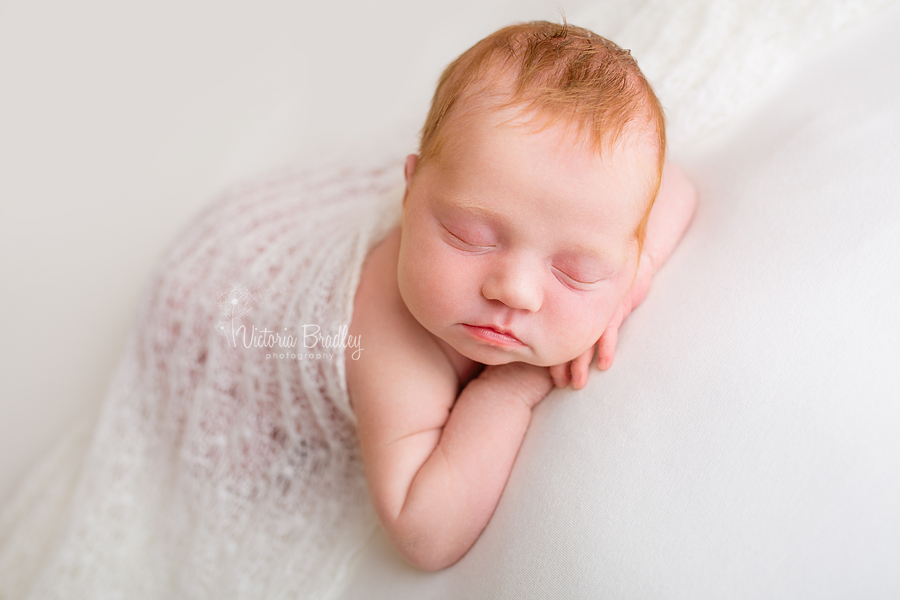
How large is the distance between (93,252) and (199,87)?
0.58 metres

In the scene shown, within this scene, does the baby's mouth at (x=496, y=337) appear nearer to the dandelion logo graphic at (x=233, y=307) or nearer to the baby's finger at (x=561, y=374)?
the baby's finger at (x=561, y=374)

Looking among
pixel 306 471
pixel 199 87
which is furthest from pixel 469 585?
pixel 199 87

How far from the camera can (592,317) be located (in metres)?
0.72

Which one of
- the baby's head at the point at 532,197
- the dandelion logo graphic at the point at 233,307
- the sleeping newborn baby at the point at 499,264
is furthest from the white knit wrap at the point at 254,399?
the baby's head at the point at 532,197

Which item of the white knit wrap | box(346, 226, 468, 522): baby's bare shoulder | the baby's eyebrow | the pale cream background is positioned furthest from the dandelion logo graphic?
the pale cream background

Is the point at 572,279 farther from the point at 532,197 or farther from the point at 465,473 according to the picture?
the point at 465,473

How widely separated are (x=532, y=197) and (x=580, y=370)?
10.2 inches

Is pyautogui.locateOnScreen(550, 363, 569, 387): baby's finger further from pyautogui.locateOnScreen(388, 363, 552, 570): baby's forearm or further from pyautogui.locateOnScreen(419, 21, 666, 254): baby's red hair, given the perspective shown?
pyautogui.locateOnScreen(419, 21, 666, 254): baby's red hair

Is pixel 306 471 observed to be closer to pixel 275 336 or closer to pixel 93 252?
pixel 275 336

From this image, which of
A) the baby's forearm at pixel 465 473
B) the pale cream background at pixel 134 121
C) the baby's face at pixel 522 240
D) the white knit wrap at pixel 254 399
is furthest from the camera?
the pale cream background at pixel 134 121

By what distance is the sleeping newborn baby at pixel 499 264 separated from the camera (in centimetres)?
66

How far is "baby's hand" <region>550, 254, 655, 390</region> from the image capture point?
0.80 meters

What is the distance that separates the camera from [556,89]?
667 mm

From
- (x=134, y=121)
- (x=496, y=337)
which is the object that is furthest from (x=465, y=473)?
(x=134, y=121)
